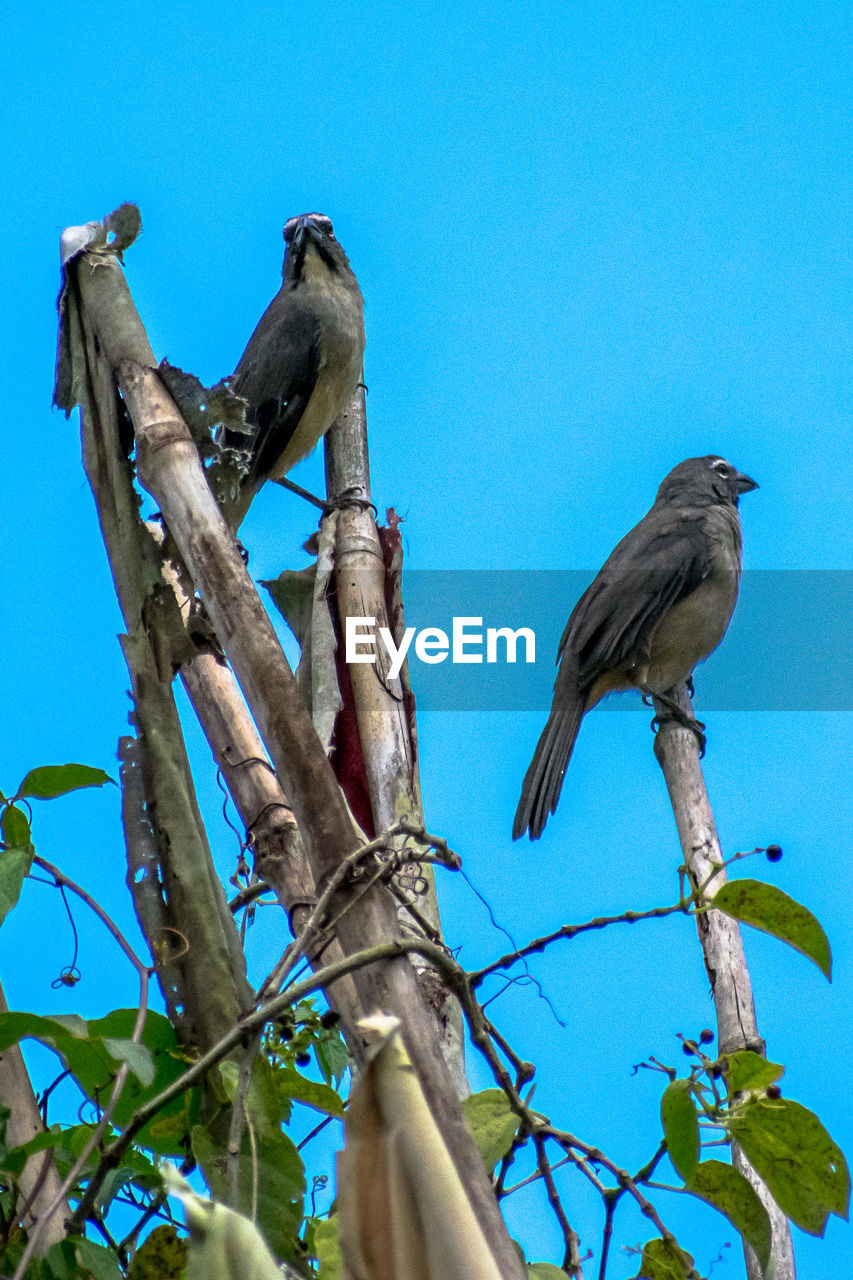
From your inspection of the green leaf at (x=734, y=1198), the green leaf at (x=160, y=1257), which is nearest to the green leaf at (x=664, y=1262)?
the green leaf at (x=734, y=1198)

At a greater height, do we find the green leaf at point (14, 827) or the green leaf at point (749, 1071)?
the green leaf at point (14, 827)

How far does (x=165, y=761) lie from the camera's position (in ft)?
6.13

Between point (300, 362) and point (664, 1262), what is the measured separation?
16.3 ft

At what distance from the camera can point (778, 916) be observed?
143 cm

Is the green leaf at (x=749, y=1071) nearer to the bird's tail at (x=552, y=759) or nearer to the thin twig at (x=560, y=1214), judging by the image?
the thin twig at (x=560, y=1214)

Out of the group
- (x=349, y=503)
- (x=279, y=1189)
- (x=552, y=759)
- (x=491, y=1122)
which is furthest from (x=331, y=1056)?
(x=552, y=759)

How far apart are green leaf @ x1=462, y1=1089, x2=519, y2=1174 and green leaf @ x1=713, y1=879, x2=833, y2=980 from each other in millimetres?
322

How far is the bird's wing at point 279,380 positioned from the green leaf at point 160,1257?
442 centimetres

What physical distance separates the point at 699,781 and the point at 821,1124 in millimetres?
2529

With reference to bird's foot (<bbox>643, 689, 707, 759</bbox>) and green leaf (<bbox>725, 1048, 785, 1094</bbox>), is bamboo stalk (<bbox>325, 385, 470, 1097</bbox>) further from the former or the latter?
bird's foot (<bbox>643, 689, 707, 759</bbox>)

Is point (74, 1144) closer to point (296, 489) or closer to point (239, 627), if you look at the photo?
point (239, 627)

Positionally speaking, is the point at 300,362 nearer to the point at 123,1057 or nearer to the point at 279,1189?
the point at 279,1189

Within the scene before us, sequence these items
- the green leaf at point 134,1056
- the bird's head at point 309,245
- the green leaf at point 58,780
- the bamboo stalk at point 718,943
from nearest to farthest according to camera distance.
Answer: the green leaf at point 134,1056 < the green leaf at point 58,780 < the bamboo stalk at point 718,943 < the bird's head at point 309,245

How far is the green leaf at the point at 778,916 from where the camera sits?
4.65 feet
